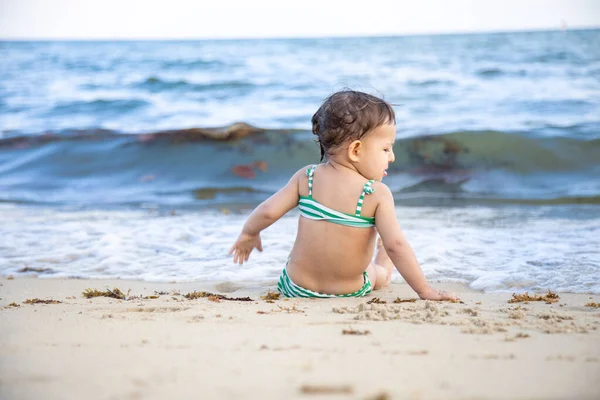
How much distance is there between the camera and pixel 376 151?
2924 mm

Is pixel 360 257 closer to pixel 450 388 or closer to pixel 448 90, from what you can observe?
pixel 450 388

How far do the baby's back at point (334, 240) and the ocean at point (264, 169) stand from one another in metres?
0.58

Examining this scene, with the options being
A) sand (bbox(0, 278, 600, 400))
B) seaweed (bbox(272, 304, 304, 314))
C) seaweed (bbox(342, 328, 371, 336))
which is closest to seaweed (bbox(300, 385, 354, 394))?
sand (bbox(0, 278, 600, 400))

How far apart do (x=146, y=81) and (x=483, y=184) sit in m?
10.6

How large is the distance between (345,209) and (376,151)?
0.98 ft

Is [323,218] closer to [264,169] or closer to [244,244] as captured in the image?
[244,244]

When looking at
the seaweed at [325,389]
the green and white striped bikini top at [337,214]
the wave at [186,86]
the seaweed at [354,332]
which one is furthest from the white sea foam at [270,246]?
the wave at [186,86]

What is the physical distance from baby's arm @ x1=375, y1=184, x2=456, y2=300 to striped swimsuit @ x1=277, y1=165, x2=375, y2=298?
0.20 feet

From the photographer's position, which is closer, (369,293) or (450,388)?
(450,388)

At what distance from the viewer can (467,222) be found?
4973 mm

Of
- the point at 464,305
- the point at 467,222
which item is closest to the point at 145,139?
the point at 467,222

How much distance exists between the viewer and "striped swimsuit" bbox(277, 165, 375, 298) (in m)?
2.89

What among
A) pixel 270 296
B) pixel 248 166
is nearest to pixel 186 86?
pixel 248 166

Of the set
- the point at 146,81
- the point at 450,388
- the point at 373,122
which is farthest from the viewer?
the point at 146,81
